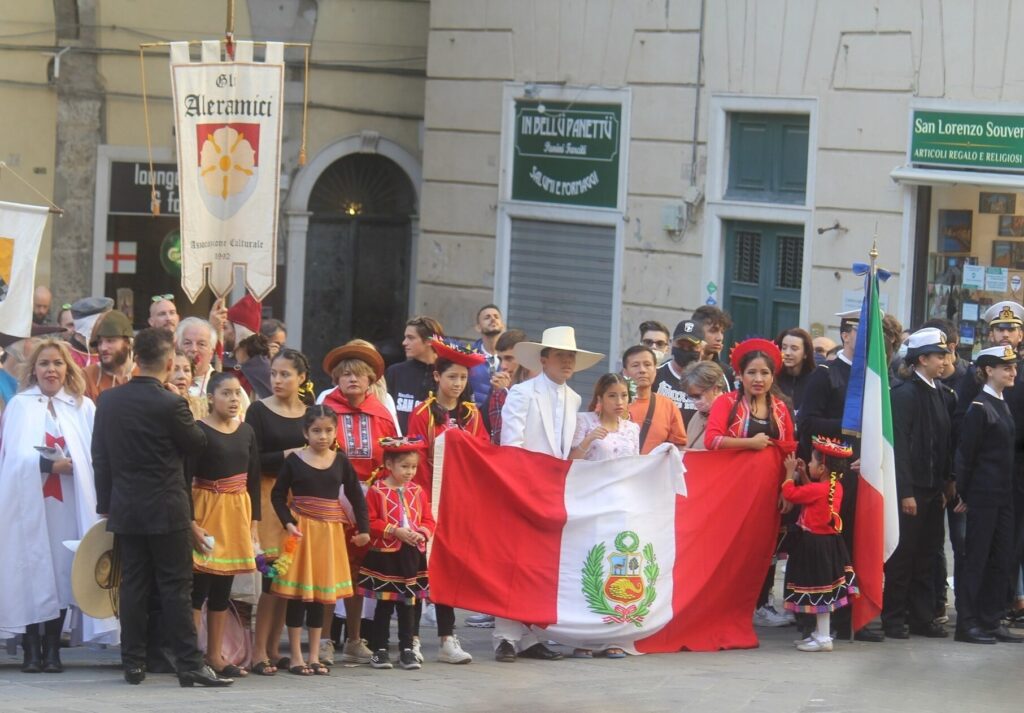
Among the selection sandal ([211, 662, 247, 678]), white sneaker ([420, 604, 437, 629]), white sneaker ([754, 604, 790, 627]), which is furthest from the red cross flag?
sandal ([211, 662, 247, 678])

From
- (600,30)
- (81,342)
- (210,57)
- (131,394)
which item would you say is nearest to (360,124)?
(600,30)

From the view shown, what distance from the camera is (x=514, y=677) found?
9.88m

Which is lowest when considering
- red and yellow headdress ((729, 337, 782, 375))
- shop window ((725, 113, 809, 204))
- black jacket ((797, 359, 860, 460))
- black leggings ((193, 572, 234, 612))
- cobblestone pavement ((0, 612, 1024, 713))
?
cobblestone pavement ((0, 612, 1024, 713))

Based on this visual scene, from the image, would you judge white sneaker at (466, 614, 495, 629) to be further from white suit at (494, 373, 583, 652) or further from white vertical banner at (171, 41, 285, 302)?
white vertical banner at (171, 41, 285, 302)

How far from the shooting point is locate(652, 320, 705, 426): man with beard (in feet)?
40.7

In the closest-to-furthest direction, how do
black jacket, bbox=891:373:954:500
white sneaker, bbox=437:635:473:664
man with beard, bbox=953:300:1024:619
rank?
Answer: 1. white sneaker, bbox=437:635:473:664
2. black jacket, bbox=891:373:954:500
3. man with beard, bbox=953:300:1024:619

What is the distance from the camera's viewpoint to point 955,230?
1725cm

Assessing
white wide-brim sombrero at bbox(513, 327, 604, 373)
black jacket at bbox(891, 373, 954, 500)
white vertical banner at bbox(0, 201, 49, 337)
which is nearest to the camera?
white wide-brim sombrero at bbox(513, 327, 604, 373)

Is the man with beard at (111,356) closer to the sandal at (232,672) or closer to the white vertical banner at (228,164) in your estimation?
the sandal at (232,672)

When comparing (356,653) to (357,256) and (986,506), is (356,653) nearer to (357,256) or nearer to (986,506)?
(986,506)

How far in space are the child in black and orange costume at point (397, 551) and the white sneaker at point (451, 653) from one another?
0.26 meters


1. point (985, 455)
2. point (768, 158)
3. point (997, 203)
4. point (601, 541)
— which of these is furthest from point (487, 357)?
point (768, 158)

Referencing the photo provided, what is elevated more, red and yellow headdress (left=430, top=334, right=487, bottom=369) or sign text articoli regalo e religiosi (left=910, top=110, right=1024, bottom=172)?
sign text articoli regalo e religiosi (left=910, top=110, right=1024, bottom=172)

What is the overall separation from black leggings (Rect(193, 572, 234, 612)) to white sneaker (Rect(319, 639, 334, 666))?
2.38ft
